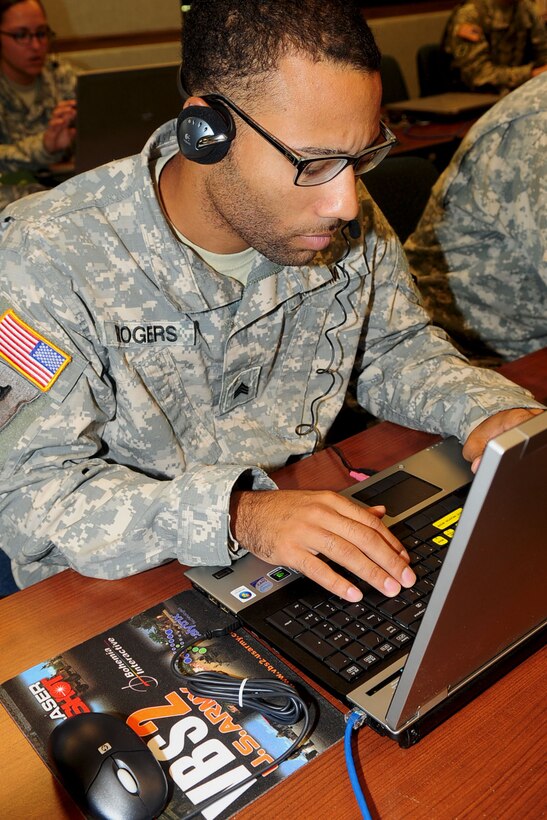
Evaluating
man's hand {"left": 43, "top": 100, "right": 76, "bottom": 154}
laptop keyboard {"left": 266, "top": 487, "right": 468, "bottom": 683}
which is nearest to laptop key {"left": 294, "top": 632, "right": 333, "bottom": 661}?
laptop keyboard {"left": 266, "top": 487, "right": 468, "bottom": 683}

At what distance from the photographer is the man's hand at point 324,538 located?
32.0 inches

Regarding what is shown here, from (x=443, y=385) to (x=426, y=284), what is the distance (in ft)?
2.34

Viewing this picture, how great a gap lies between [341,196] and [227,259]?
0.23m

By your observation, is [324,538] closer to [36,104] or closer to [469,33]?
[36,104]

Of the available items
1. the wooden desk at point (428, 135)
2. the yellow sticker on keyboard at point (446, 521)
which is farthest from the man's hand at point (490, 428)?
the wooden desk at point (428, 135)

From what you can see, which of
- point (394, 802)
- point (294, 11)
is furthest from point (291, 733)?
point (294, 11)

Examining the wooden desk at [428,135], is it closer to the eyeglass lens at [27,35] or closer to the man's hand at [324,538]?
the eyeglass lens at [27,35]

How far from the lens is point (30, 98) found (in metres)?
3.47

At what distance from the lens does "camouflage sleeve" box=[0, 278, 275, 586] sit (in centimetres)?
89

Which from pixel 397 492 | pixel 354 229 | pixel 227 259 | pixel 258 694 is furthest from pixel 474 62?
pixel 258 694

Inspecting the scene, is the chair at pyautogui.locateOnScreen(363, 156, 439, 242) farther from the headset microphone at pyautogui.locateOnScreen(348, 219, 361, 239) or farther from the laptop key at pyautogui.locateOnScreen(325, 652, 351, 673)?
the laptop key at pyautogui.locateOnScreen(325, 652, 351, 673)

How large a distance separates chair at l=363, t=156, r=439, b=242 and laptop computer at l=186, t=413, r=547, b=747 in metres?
0.98

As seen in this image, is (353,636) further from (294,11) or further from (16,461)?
(294,11)

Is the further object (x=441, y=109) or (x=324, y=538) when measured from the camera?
(x=441, y=109)
